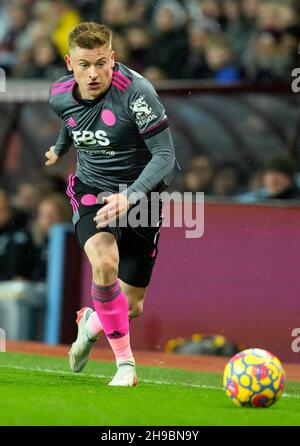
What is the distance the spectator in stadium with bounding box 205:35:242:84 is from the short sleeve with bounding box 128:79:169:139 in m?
5.26

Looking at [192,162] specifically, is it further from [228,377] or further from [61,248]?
[228,377]

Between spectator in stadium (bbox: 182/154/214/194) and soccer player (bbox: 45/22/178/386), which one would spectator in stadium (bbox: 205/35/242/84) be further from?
soccer player (bbox: 45/22/178/386)

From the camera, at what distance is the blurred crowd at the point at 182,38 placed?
12.2 m

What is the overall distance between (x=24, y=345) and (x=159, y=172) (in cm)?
513

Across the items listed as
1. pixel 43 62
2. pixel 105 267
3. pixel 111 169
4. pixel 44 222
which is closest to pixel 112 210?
pixel 105 267

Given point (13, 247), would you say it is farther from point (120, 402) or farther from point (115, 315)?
point (120, 402)

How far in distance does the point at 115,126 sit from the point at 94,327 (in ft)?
4.54

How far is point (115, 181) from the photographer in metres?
7.71

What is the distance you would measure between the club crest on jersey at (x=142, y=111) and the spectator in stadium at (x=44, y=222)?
5.45 m

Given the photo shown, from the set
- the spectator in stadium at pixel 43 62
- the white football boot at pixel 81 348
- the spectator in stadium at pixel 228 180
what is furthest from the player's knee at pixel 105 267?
the spectator in stadium at pixel 43 62

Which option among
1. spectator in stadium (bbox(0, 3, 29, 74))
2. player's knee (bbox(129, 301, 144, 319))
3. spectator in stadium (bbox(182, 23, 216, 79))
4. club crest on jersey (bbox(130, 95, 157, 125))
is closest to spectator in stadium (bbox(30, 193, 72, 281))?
spectator in stadium (bbox(182, 23, 216, 79))

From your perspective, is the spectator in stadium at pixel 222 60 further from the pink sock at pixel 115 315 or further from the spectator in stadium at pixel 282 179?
the pink sock at pixel 115 315

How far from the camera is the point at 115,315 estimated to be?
24.1 feet

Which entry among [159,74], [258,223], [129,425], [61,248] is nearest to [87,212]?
[129,425]
